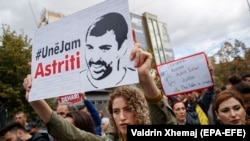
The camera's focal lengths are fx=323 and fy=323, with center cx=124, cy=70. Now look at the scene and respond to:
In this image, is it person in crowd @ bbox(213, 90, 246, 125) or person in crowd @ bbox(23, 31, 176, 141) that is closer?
person in crowd @ bbox(23, 31, 176, 141)

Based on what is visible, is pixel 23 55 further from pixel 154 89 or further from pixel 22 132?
pixel 154 89

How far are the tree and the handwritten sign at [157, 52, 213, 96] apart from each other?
553 inches

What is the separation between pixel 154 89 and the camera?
6.23 feet

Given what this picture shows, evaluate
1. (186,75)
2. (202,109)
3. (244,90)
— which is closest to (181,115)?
(202,109)

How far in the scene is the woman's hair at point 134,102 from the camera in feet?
7.01

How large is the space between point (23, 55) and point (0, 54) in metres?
1.37

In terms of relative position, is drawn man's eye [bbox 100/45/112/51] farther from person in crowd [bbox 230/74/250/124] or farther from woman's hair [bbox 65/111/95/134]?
person in crowd [bbox 230/74/250/124]

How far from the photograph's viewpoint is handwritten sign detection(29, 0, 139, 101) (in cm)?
199

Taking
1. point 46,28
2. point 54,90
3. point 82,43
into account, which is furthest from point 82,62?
point 46,28

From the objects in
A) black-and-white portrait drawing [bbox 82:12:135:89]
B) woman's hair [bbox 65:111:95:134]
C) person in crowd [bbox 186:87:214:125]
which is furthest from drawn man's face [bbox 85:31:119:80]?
person in crowd [bbox 186:87:214:125]

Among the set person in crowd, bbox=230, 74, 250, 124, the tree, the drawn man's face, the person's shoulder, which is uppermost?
the tree

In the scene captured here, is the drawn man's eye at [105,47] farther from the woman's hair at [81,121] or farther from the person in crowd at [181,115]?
the person in crowd at [181,115]

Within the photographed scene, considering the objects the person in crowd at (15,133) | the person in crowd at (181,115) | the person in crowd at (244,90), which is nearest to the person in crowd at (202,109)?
the person in crowd at (181,115)

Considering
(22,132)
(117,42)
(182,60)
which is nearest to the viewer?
(117,42)
